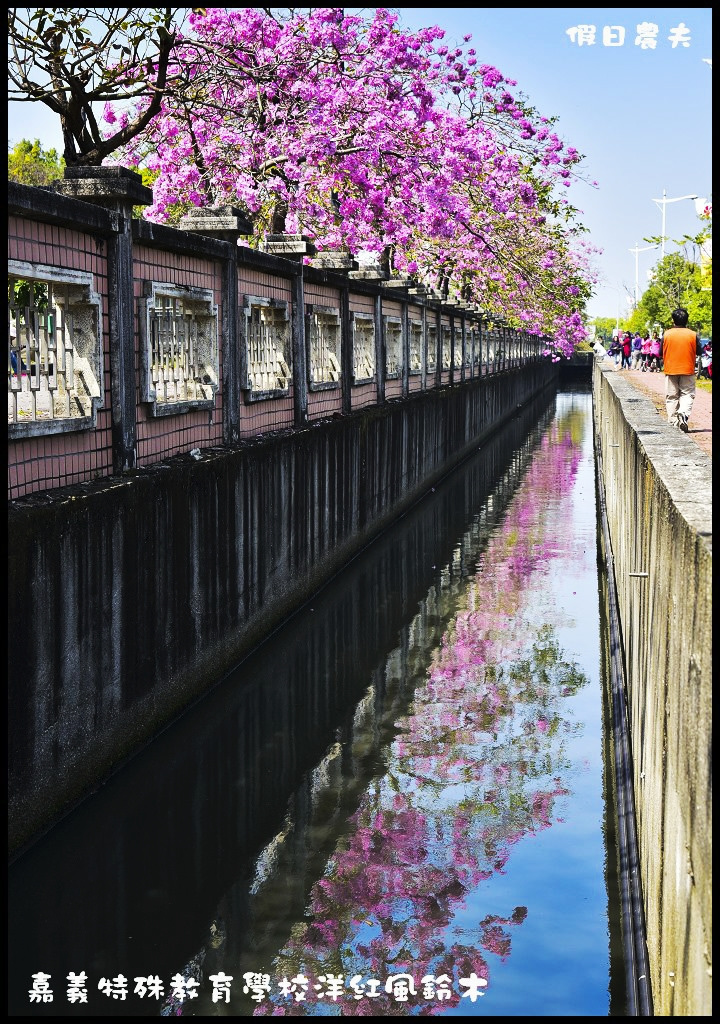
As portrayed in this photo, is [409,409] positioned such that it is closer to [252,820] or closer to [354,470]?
[354,470]

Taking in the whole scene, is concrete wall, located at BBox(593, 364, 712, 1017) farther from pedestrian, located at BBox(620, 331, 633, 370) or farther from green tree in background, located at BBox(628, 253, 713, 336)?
green tree in background, located at BBox(628, 253, 713, 336)

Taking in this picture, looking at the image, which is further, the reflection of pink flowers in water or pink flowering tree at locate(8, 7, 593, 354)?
pink flowering tree at locate(8, 7, 593, 354)

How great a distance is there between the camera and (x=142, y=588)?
7387 mm

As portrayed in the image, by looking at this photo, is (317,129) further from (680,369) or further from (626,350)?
(626,350)

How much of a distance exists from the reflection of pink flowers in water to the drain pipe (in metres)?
0.37

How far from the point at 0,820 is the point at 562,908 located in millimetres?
2456

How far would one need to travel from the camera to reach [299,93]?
15.8m

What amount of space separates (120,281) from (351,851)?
346 cm

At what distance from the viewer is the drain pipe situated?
197 inches

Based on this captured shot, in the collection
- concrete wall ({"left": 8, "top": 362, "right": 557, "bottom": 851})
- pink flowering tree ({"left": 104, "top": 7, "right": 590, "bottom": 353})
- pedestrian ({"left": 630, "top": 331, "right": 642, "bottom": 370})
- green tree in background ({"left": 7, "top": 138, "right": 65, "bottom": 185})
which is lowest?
concrete wall ({"left": 8, "top": 362, "right": 557, "bottom": 851})

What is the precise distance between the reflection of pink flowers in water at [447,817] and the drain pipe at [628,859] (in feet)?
1.22

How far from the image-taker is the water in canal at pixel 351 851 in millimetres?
5016

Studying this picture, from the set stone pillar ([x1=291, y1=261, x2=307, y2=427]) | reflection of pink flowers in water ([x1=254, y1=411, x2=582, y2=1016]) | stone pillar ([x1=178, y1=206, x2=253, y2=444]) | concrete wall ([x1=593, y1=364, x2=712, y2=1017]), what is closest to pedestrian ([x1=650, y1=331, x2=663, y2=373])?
stone pillar ([x1=291, y1=261, x2=307, y2=427])

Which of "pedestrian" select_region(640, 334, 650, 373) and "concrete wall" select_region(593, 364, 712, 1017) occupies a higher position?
"pedestrian" select_region(640, 334, 650, 373)
